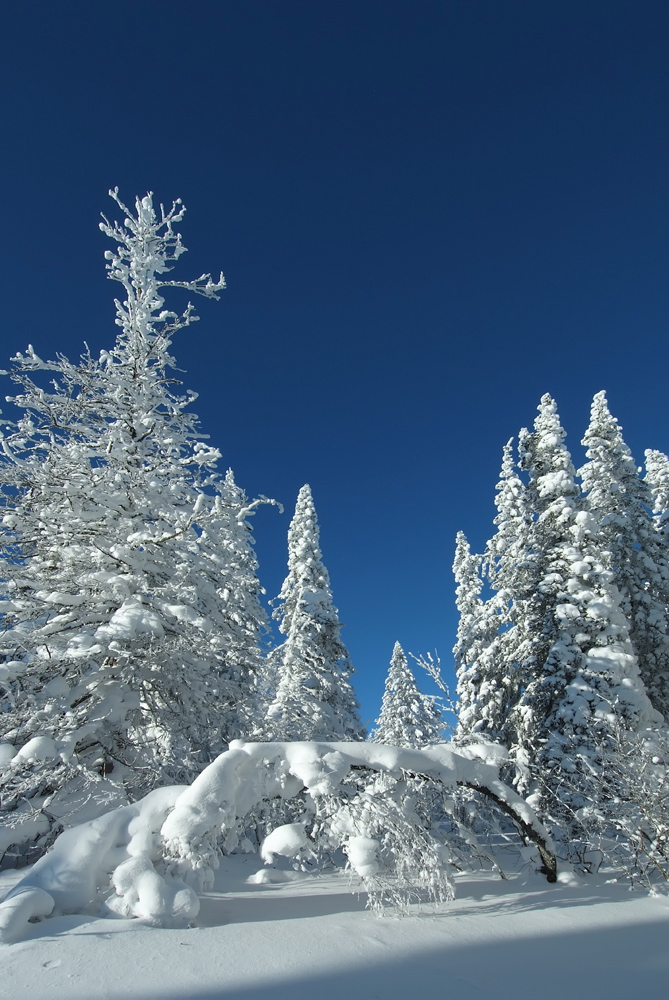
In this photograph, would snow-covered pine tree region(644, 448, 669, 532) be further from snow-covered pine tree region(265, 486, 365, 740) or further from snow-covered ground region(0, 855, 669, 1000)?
snow-covered ground region(0, 855, 669, 1000)

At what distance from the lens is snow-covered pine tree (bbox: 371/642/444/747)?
31359mm

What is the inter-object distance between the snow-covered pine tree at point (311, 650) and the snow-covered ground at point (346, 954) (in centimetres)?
1306

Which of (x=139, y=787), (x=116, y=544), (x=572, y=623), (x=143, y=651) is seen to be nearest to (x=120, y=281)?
(x=116, y=544)

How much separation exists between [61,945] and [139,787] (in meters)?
4.29

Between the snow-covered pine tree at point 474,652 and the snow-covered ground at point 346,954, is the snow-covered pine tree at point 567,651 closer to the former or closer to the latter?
the snow-covered pine tree at point 474,652

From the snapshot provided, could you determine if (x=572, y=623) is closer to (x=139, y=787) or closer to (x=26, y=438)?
(x=139, y=787)

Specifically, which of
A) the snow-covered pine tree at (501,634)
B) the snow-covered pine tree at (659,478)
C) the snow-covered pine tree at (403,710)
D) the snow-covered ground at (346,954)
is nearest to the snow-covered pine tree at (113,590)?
the snow-covered ground at (346,954)

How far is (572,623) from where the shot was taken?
1462cm

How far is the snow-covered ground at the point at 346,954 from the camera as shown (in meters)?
3.78

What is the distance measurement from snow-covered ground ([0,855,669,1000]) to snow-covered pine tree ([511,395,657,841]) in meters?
6.64

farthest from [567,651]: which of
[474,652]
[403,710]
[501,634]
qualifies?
[403,710]

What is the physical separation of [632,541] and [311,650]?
1281cm

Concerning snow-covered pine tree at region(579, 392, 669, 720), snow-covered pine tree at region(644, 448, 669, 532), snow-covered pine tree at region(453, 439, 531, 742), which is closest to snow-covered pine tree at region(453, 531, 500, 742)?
snow-covered pine tree at region(453, 439, 531, 742)

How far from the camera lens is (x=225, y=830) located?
5.70 metres
